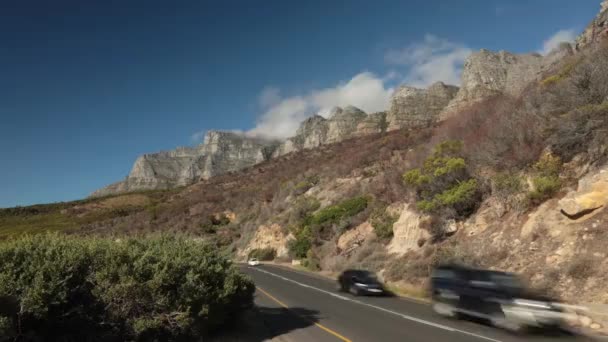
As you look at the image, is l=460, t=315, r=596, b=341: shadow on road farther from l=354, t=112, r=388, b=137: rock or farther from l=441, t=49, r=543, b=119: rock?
l=354, t=112, r=388, b=137: rock

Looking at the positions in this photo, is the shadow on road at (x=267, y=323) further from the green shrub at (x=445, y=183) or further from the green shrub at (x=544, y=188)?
the green shrub at (x=445, y=183)

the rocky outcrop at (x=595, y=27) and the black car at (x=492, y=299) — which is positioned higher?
the rocky outcrop at (x=595, y=27)

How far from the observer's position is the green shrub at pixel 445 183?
22.2 meters

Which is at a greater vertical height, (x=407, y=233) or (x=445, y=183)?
(x=445, y=183)

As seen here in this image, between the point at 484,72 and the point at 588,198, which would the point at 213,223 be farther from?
the point at 588,198

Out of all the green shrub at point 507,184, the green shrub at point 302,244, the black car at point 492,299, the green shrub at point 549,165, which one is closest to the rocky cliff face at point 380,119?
the green shrub at point 507,184

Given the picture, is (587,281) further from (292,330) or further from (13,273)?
(13,273)

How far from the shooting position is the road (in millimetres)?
10500

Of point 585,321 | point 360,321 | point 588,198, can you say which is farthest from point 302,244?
point 585,321

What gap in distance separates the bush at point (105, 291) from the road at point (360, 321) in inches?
116

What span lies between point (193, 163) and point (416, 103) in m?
106

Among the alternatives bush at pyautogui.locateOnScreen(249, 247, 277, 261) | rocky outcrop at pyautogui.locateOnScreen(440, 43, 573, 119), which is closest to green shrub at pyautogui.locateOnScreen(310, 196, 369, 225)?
bush at pyautogui.locateOnScreen(249, 247, 277, 261)

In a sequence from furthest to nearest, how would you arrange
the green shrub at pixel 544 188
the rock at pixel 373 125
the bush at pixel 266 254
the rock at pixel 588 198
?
the rock at pixel 373 125 → the bush at pixel 266 254 → the green shrub at pixel 544 188 → the rock at pixel 588 198

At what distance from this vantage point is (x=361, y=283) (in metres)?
19.6
